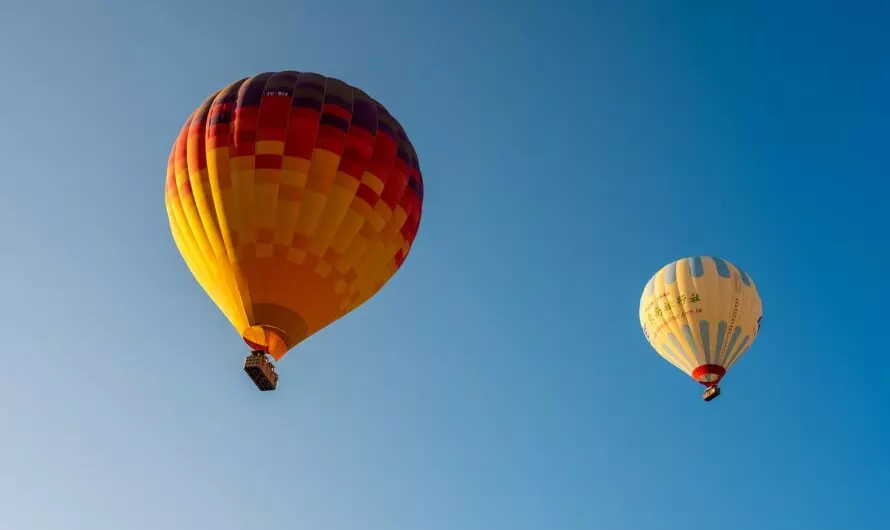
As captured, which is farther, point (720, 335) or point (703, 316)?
point (703, 316)

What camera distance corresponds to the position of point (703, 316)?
2244 centimetres

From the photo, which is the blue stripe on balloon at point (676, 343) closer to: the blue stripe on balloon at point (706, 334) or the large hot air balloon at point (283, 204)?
the blue stripe on balloon at point (706, 334)

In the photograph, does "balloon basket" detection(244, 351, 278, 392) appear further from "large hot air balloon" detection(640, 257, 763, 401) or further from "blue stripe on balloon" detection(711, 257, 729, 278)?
"blue stripe on balloon" detection(711, 257, 729, 278)

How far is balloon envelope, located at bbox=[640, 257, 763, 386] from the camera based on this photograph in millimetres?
22188

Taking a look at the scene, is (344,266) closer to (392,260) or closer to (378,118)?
(392,260)

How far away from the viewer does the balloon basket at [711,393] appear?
21.7m

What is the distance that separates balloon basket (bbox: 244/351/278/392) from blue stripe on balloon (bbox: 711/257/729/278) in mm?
13209

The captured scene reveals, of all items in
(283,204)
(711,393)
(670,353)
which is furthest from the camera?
(670,353)

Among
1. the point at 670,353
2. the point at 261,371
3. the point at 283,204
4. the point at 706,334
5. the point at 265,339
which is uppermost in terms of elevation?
the point at 706,334

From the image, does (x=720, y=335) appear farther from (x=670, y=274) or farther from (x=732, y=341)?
(x=670, y=274)

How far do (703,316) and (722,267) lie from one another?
1.80 m

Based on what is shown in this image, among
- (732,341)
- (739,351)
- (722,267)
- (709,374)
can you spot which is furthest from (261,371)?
(722,267)

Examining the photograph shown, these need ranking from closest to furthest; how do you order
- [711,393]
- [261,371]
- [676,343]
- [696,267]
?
→ [261,371], [711,393], [676,343], [696,267]

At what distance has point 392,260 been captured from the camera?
56.0ft
